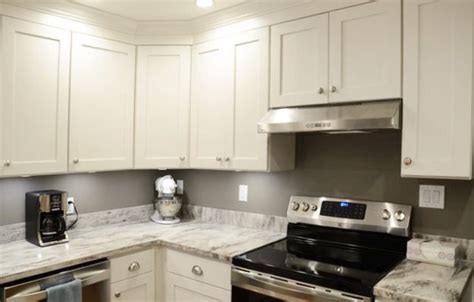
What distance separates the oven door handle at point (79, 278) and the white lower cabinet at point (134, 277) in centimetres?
7

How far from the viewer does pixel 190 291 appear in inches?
89.6

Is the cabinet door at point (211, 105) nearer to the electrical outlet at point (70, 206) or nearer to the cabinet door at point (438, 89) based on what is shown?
the electrical outlet at point (70, 206)

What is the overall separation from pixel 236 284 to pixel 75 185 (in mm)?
1375

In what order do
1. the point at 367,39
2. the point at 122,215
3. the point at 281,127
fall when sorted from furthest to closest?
the point at 122,215 < the point at 281,127 < the point at 367,39

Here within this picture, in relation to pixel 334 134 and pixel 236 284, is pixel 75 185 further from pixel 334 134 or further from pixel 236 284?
pixel 334 134

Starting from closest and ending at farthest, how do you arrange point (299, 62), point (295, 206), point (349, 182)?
point (299, 62), point (349, 182), point (295, 206)

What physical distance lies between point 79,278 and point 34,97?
1050 mm

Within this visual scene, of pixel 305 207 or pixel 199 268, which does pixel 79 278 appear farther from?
pixel 305 207

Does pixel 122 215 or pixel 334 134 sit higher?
pixel 334 134

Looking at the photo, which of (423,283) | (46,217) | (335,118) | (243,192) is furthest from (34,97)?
(423,283)

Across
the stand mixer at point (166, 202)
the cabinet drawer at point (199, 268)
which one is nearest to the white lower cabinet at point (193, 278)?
the cabinet drawer at point (199, 268)

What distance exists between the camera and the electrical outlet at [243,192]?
279 centimetres

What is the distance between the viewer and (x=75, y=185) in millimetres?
2652

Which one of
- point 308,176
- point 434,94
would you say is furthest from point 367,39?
point 308,176
